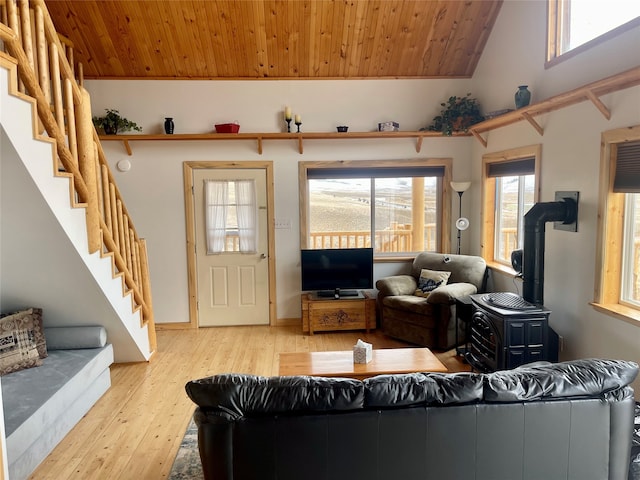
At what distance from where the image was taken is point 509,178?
491cm

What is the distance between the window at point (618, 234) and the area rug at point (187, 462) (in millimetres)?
2955

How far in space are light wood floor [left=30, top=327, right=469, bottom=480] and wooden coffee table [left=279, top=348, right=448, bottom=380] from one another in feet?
2.70

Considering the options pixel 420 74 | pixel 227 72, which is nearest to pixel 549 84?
pixel 420 74

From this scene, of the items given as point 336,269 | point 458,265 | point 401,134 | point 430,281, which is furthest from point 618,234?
point 336,269

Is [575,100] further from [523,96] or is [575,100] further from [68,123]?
[68,123]

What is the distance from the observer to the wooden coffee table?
3.21 metres

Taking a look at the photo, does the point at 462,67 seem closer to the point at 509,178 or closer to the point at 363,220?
the point at 509,178

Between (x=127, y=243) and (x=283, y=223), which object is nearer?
(x=127, y=243)

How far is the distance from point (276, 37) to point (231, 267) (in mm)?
2722

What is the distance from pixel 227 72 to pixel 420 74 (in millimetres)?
2320

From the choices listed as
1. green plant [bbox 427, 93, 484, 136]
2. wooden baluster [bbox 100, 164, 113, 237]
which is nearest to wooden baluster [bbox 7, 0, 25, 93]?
wooden baluster [bbox 100, 164, 113, 237]

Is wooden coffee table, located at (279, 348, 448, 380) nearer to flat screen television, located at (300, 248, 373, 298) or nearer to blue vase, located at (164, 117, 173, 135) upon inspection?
flat screen television, located at (300, 248, 373, 298)

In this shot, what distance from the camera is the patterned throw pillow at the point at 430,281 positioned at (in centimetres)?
514

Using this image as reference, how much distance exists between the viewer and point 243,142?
5.44m
